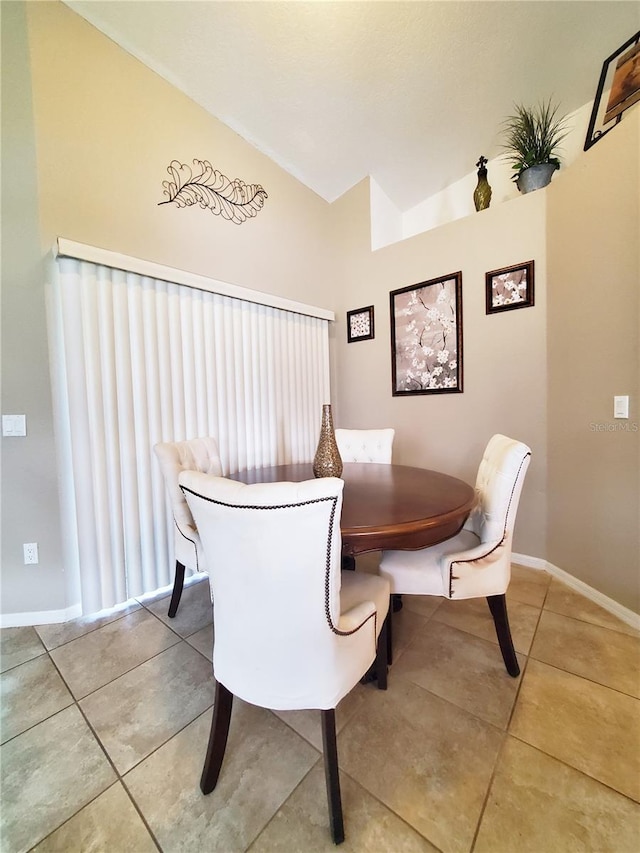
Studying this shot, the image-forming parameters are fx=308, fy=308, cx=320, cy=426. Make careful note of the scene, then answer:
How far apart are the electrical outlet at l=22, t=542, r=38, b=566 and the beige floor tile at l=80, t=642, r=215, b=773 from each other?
2.87ft

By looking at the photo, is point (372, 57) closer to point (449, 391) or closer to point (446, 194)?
point (446, 194)

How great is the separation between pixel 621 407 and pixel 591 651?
4.04 feet

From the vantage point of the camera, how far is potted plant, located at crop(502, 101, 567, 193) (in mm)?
2045

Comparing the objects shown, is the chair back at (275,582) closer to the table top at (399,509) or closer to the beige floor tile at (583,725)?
the table top at (399,509)

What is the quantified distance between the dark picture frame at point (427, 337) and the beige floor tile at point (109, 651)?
242 cm

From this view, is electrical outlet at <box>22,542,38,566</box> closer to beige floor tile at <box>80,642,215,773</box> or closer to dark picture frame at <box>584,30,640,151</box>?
beige floor tile at <box>80,642,215,773</box>

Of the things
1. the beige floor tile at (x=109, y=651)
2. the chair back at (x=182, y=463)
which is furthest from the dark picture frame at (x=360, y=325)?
the beige floor tile at (x=109, y=651)

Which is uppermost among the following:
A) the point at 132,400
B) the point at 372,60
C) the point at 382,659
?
the point at 372,60

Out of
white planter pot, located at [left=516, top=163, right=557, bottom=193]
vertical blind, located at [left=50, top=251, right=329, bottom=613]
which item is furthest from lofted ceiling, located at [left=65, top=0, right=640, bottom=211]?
vertical blind, located at [left=50, top=251, right=329, bottom=613]

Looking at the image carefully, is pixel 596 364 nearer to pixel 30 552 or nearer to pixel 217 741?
pixel 217 741

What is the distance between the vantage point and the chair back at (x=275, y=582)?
71 cm

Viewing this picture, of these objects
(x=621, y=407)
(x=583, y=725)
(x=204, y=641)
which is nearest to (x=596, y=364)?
(x=621, y=407)

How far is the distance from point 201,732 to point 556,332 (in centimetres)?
277

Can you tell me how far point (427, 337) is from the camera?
2.58 metres
